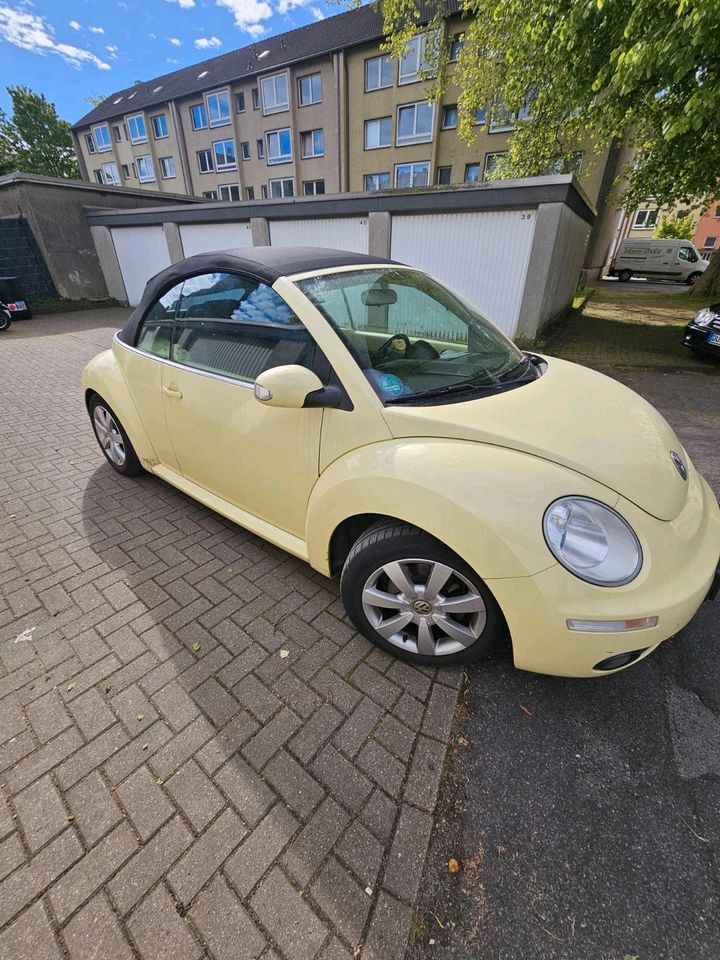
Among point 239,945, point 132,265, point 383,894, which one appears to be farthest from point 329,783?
point 132,265

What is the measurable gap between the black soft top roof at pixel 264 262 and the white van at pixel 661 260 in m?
30.0

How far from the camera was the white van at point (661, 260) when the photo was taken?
24.2 m

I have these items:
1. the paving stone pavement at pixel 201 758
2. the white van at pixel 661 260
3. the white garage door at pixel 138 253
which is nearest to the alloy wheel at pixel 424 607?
the paving stone pavement at pixel 201 758

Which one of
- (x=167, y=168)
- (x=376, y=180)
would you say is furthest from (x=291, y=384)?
(x=167, y=168)

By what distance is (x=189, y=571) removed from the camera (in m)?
2.68

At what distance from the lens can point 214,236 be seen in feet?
39.8

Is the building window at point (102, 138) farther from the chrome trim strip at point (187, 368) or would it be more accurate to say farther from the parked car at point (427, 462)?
the parked car at point (427, 462)

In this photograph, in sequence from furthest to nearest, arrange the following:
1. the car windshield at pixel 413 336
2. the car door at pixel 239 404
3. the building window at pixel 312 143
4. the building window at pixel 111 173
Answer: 1. the building window at pixel 111 173
2. the building window at pixel 312 143
3. the car door at pixel 239 404
4. the car windshield at pixel 413 336

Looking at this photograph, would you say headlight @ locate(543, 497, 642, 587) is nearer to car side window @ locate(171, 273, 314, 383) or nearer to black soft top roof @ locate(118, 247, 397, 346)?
car side window @ locate(171, 273, 314, 383)

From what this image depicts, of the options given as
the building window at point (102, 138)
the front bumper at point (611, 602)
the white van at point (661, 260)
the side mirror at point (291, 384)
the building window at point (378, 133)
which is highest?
the building window at point (102, 138)

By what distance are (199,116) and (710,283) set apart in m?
32.5

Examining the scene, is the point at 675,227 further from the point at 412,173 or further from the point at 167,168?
the point at 167,168

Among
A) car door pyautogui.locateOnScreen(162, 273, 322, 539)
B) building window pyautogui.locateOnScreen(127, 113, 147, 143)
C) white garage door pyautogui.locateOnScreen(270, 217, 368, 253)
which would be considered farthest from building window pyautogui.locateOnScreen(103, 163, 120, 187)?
car door pyautogui.locateOnScreen(162, 273, 322, 539)

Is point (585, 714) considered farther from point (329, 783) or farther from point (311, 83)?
point (311, 83)
